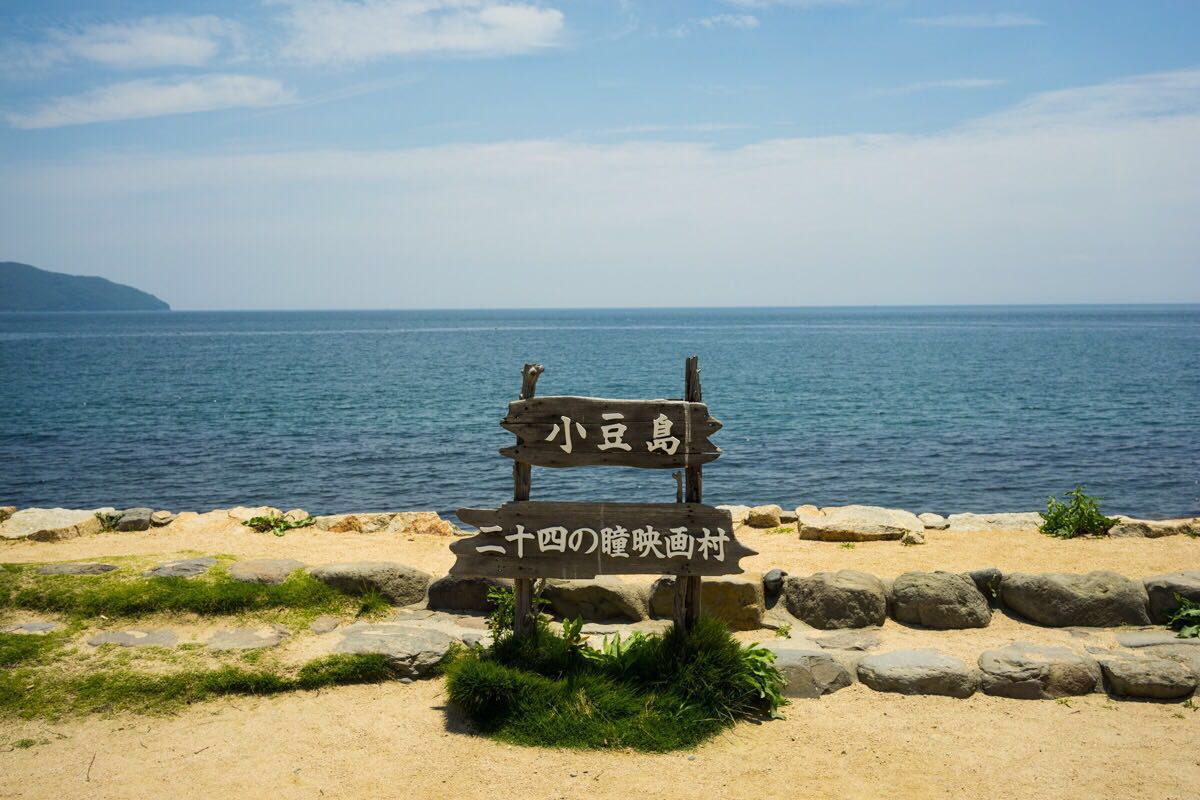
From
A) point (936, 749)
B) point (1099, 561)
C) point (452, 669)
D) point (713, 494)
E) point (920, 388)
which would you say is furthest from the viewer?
point (920, 388)

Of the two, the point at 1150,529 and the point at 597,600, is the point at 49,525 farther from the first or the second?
the point at 1150,529

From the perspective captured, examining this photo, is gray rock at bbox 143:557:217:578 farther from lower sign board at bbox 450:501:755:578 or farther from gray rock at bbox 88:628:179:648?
lower sign board at bbox 450:501:755:578

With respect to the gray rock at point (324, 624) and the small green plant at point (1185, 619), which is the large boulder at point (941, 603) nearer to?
the small green plant at point (1185, 619)

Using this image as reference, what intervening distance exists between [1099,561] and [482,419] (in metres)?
27.5

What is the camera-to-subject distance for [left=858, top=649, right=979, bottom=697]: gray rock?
8008 mm

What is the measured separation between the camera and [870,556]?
12.4 metres

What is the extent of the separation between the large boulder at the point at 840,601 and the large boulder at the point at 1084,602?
5.12 feet

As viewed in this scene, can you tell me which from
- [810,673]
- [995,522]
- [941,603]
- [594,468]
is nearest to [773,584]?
[941,603]

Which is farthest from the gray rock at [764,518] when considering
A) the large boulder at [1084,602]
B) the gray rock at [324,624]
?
the gray rock at [324,624]

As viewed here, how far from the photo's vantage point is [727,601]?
378 inches

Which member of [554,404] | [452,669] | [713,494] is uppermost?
[554,404]

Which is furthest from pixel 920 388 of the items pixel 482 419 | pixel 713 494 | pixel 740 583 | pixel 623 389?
pixel 740 583

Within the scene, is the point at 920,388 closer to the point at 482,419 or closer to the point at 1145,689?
the point at 482,419

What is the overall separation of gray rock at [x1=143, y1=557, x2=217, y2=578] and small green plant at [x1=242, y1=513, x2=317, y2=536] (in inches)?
166
